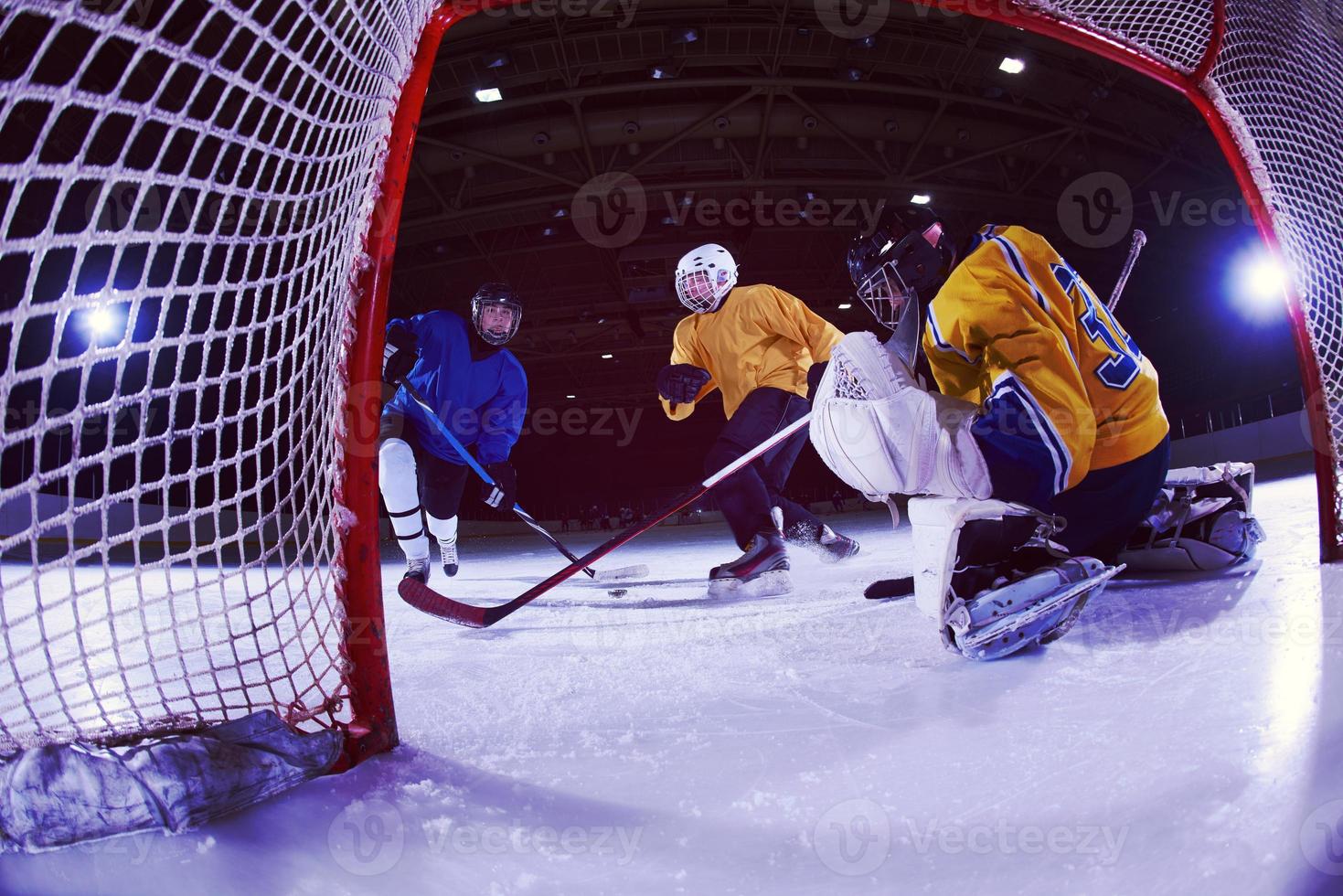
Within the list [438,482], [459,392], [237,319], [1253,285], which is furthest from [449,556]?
[1253,285]

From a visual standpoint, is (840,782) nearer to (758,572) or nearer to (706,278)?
(758,572)

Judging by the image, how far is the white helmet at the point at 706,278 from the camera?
2663mm

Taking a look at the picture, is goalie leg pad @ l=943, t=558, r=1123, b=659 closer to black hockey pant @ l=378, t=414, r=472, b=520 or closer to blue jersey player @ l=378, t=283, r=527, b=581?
blue jersey player @ l=378, t=283, r=527, b=581

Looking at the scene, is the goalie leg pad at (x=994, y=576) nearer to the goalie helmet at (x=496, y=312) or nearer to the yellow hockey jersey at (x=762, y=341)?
the yellow hockey jersey at (x=762, y=341)

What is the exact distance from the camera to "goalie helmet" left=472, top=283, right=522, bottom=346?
2.65 m

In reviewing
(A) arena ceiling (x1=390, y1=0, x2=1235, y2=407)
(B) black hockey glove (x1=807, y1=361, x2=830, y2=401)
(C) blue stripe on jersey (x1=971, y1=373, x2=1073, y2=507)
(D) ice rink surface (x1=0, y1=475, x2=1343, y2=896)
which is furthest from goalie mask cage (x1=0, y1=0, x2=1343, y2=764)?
(A) arena ceiling (x1=390, y1=0, x2=1235, y2=407)

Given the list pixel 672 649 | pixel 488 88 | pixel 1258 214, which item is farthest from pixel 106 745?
pixel 488 88

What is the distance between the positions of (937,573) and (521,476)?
13.7 meters

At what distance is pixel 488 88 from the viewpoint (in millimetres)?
6102

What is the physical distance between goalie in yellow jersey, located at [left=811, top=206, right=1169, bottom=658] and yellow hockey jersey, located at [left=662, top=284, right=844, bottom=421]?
1.27m

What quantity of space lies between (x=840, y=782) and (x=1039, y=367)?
729mm

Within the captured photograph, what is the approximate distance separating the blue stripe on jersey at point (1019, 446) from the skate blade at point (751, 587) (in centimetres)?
106

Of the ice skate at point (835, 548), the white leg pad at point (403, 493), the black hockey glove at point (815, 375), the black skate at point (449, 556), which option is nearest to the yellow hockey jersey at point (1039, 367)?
the black hockey glove at point (815, 375)

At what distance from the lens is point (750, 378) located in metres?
2.64
